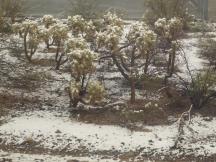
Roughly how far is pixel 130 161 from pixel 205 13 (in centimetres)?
902

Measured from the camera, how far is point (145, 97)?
10.3 meters

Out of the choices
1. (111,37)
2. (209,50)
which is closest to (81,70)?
(111,37)

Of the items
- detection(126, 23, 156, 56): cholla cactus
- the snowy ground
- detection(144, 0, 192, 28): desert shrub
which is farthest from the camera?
detection(144, 0, 192, 28): desert shrub

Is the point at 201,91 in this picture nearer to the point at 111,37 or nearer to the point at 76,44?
the point at 111,37

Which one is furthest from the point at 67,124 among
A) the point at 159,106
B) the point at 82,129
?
the point at 159,106

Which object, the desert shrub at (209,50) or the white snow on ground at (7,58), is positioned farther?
the desert shrub at (209,50)

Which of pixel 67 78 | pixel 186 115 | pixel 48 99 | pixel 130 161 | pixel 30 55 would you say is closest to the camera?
pixel 130 161

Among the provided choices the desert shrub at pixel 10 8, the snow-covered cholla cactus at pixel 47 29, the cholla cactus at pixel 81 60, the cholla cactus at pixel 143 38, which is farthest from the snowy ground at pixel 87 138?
the desert shrub at pixel 10 8

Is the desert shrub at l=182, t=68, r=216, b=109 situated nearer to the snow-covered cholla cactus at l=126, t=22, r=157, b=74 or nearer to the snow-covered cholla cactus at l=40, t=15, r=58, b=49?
the snow-covered cholla cactus at l=126, t=22, r=157, b=74

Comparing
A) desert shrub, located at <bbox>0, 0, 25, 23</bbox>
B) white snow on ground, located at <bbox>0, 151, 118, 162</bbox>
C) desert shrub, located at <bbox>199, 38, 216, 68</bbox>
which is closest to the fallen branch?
white snow on ground, located at <bbox>0, 151, 118, 162</bbox>

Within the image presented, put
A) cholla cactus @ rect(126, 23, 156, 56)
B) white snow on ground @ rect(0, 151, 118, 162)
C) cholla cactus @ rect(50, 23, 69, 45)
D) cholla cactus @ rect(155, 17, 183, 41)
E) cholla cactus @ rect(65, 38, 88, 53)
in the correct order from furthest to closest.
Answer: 1. cholla cactus @ rect(155, 17, 183, 41)
2. cholla cactus @ rect(50, 23, 69, 45)
3. cholla cactus @ rect(126, 23, 156, 56)
4. cholla cactus @ rect(65, 38, 88, 53)
5. white snow on ground @ rect(0, 151, 118, 162)

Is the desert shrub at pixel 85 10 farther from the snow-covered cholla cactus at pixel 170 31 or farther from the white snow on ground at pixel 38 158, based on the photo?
the white snow on ground at pixel 38 158

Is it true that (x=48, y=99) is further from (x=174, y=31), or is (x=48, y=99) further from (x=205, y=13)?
(x=205, y=13)

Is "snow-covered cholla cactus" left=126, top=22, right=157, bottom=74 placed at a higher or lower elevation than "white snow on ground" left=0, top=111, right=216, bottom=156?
higher
